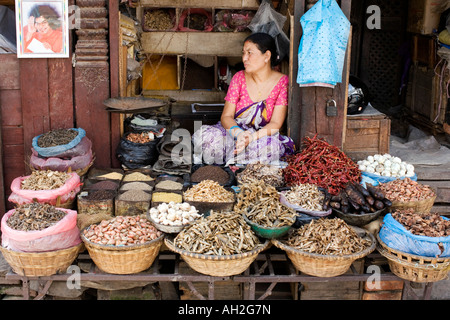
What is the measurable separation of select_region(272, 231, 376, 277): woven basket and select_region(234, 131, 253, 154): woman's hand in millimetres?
1511

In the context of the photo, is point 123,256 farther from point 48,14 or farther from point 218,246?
point 48,14

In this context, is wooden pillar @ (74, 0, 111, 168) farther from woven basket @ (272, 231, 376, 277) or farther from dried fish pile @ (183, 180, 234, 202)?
woven basket @ (272, 231, 376, 277)

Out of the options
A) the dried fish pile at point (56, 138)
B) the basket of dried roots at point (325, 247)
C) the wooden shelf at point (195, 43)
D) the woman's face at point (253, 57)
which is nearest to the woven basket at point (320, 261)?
the basket of dried roots at point (325, 247)

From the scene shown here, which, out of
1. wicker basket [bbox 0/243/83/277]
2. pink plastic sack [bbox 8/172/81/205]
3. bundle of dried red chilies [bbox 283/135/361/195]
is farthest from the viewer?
bundle of dried red chilies [bbox 283/135/361/195]

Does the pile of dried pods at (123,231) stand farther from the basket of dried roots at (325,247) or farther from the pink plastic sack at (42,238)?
the basket of dried roots at (325,247)

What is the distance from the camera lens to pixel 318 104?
490cm

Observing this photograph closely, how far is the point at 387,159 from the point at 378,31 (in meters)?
3.37

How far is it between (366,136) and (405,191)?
106cm

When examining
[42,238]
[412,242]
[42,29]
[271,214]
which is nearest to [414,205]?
[412,242]

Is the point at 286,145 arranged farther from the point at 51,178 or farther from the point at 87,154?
the point at 51,178

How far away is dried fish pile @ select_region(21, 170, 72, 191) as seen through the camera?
13.4 ft

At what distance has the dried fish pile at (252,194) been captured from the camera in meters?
4.04

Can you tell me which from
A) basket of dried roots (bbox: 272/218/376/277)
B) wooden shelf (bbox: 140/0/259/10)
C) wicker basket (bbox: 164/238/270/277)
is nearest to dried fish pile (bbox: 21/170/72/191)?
wicker basket (bbox: 164/238/270/277)

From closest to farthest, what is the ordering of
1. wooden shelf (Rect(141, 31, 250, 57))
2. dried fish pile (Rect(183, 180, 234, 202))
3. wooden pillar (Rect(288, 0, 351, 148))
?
dried fish pile (Rect(183, 180, 234, 202)), wooden pillar (Rect(288, 0, 351, 148)), wooden shelf (Rect(141, 31, 250, 57))
